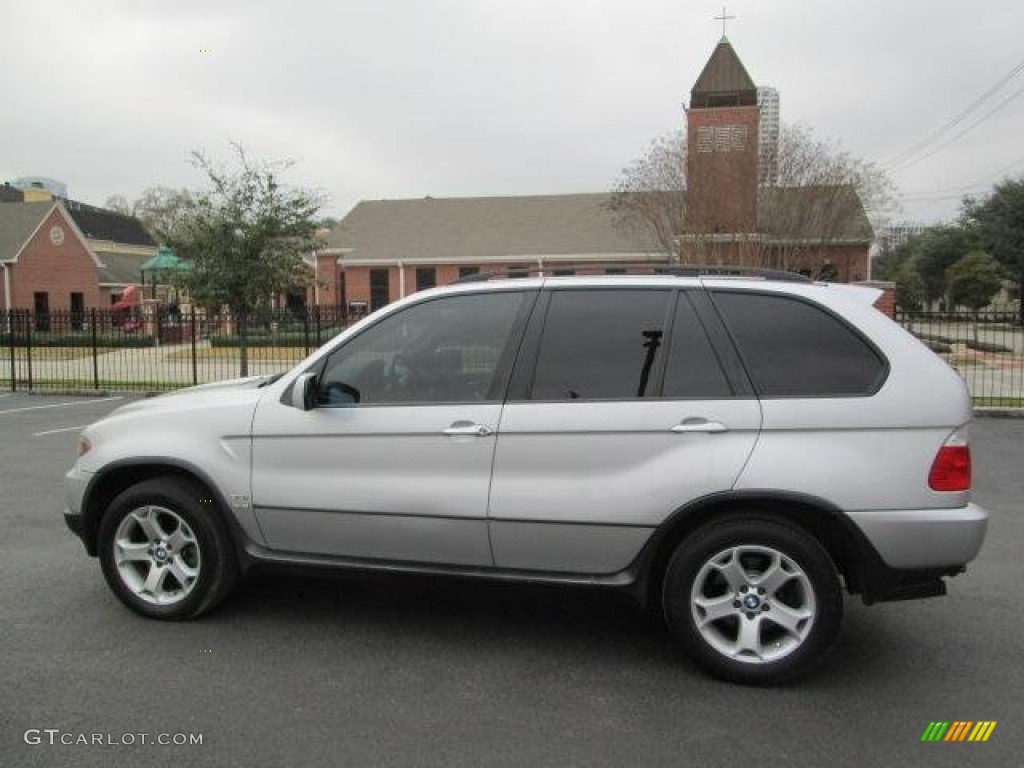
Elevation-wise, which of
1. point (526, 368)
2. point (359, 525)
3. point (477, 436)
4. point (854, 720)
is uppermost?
point (526, 368)

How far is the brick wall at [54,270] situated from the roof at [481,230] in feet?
48.5

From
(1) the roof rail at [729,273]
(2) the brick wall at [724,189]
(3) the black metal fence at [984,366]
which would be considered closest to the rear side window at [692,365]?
(1) the roof rail at [729,273]

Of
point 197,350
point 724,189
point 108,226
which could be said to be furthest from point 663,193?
point 108,226

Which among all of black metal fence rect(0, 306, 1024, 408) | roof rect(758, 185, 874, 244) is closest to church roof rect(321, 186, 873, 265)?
roof rect(758, 185, 874, 244)

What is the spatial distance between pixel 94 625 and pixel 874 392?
3976 mm

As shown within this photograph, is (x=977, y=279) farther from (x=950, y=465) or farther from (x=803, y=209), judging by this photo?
(x=950, y=465)

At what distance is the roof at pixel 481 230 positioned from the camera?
139 feet

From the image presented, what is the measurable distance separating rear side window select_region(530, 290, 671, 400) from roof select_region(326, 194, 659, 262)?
36702 millimetres

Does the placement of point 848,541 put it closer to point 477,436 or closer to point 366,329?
point 477,436

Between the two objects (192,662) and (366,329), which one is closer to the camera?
(192,662)

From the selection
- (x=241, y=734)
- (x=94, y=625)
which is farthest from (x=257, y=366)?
(x=241, y=734)

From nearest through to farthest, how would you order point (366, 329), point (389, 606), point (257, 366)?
point (366, 329) < point (389, 606) < point (257, 366)

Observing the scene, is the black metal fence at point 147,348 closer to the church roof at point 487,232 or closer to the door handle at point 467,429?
the door handle at point 467,429

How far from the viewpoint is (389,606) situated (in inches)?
187
